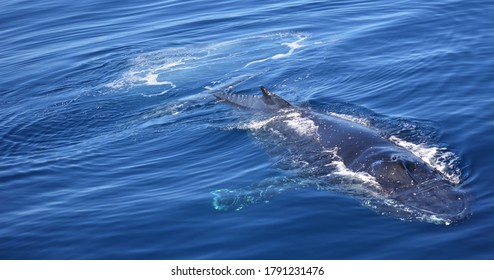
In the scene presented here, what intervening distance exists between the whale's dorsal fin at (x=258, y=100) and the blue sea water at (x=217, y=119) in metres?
0.58

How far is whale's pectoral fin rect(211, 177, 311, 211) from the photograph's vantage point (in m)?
18.6

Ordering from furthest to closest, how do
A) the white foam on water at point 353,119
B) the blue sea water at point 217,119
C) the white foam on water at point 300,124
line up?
the white foam on water at point 353,119, the white foam on water at point 300,124, the blue sea water at point 217,119

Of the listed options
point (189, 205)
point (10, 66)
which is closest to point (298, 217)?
point (189, 205)

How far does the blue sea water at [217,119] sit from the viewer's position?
16906mm

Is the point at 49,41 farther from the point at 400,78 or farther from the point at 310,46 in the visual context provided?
the point at 400,78

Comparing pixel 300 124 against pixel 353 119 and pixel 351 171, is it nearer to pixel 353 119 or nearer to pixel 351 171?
pixel 353 119

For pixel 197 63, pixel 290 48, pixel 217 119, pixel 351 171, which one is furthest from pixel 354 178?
pixel 290 48

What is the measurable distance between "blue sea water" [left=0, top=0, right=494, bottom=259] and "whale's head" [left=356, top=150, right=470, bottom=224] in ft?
1.39

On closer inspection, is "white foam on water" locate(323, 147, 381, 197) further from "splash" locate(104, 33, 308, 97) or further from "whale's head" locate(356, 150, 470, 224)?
"splash" locate(104, 33, 308, 97)

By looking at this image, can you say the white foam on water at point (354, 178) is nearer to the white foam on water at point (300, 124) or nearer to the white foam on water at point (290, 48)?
the white foam on water at point (300, 124)

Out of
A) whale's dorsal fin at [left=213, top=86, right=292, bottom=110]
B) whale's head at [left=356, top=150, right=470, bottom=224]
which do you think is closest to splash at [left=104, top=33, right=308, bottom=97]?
whale's dorsal fin at [left=213, top=86, right=292, bottom=110]

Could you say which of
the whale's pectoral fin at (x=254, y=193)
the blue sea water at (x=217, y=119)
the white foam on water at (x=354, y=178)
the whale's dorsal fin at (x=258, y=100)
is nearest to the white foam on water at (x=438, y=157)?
the blue sea water at (x=217, y=119)

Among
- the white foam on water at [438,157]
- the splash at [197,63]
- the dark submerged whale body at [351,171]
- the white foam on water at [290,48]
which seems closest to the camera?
the dark submerged whale body at [351,171]

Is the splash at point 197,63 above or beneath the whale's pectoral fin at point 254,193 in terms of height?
above
